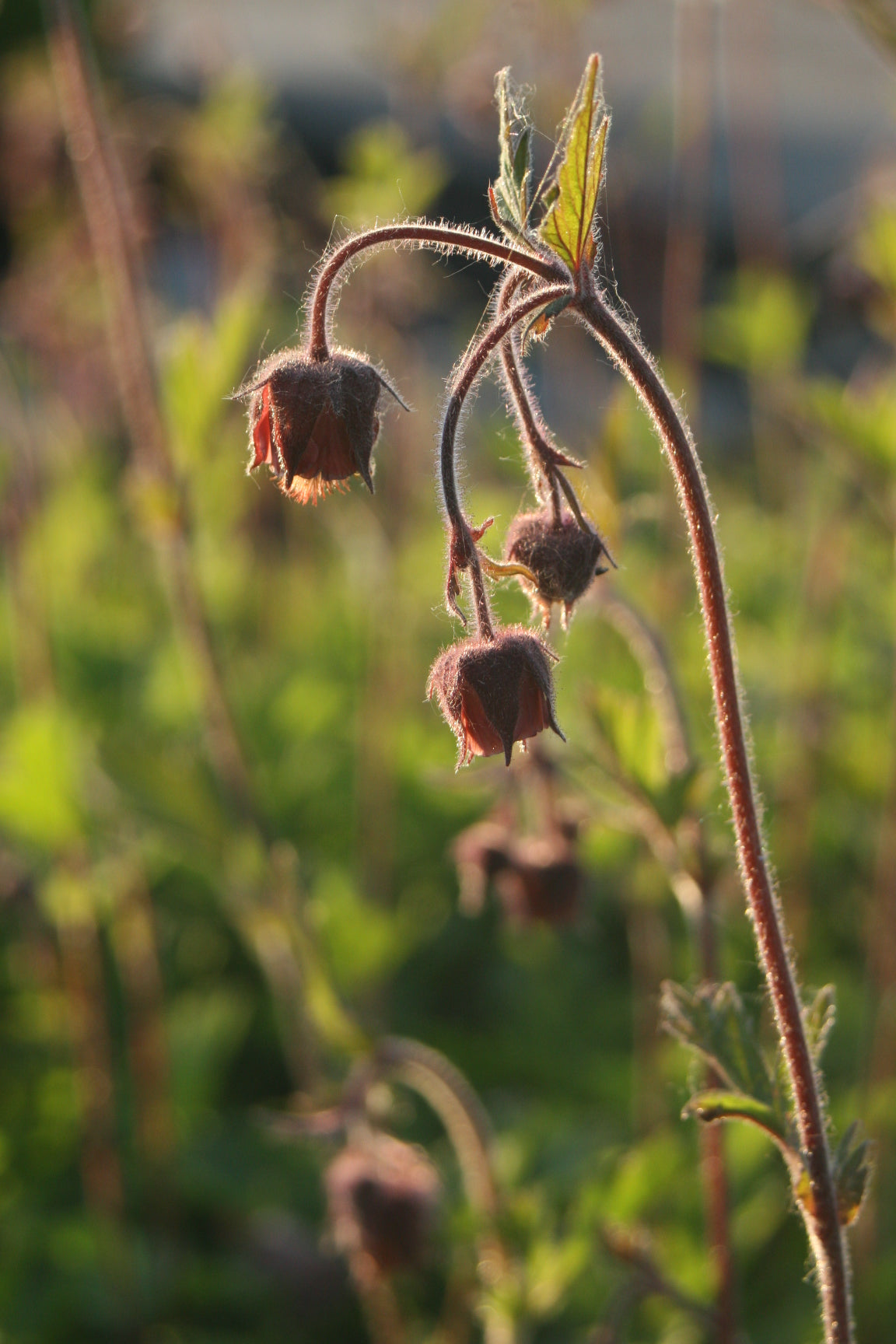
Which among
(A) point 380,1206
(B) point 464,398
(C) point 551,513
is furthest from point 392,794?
(B) point 464,398

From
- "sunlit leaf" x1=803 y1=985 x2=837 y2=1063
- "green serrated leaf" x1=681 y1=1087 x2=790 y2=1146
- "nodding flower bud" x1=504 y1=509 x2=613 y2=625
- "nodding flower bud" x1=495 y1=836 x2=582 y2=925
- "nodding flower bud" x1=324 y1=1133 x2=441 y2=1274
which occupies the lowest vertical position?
"nodding flower bud" x1=324 y1=1133 x2=441 y2=1274

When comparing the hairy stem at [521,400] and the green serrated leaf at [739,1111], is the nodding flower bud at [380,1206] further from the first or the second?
the hairy stem at [521,400]

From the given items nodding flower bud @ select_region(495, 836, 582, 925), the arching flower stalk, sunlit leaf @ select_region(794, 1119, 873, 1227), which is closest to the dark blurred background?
nodding flower bud @ select_region(495, 836, 582, 925)

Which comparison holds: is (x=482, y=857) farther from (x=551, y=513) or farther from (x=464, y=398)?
(x=464, y=398)

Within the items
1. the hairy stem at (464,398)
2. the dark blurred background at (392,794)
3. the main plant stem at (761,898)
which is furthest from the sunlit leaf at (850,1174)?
the hairy stem at (464,398)

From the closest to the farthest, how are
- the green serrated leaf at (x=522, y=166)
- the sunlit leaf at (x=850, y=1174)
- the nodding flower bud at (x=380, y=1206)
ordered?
the green serrated leaf at (x=522, y=166) → the sunlit leaf at (x=850, y=1174) → the nodding flower bud at (x=380, y=1206)

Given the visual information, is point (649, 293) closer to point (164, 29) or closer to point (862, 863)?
point (862, 863)

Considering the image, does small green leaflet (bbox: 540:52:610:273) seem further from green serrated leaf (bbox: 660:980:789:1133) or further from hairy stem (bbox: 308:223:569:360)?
green serrated leaf (bbox: 660:980:789:1133)

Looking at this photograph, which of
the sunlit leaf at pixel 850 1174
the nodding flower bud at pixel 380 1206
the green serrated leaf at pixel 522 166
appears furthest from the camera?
the nodding flower bud at pixel 380 1206
